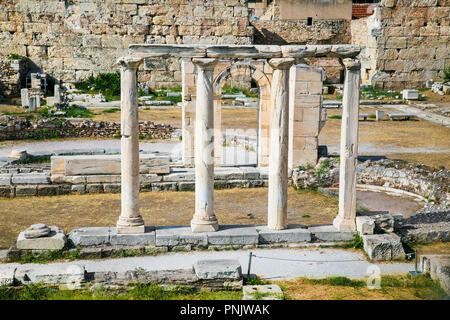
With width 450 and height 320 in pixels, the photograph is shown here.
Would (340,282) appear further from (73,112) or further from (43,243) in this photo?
(73,112)

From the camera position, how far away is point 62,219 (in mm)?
14461

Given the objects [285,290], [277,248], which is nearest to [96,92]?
[277,248]

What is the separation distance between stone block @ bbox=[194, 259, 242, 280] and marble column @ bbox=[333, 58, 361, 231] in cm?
299

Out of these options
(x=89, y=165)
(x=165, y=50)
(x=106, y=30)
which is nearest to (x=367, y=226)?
(x=165, y=50)

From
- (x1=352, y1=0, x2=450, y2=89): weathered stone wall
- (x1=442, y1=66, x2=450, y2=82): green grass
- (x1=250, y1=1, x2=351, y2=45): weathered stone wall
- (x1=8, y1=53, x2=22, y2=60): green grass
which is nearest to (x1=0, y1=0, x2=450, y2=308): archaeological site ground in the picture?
(x1=8, y1=53, x2=22, y2=60): green grass

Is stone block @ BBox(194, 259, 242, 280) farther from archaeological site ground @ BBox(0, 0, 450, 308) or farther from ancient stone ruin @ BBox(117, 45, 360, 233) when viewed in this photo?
ancient stone ruin @ BBox(117, 45, 360, 233)

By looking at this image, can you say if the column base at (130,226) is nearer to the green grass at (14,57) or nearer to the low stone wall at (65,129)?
the low stone wall at (65,129)

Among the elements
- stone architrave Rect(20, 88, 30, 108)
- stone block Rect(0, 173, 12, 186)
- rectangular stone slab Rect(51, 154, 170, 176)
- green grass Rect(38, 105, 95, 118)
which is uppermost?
stone architrave Rect(20, 88, 30, 108)

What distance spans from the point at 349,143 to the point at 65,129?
518 inches

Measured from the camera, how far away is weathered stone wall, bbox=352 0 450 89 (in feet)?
111

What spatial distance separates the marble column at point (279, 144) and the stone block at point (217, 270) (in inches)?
82.0

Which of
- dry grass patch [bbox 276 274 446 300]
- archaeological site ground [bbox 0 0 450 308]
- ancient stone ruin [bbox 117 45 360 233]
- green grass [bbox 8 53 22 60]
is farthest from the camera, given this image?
green grass [bbox 8 53 22 60]

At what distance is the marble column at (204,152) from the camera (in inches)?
483

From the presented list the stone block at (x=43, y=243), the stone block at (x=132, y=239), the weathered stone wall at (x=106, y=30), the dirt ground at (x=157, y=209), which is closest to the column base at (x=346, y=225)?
the dirt ground at (x=157, y=209)
